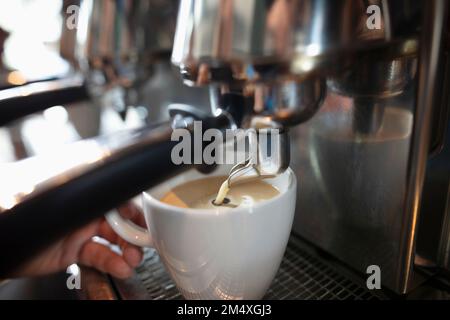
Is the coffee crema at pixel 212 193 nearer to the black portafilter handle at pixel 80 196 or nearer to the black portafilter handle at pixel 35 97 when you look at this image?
the black portafilter handle at pixel 80 196

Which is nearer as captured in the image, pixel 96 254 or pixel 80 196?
pixel 80 196

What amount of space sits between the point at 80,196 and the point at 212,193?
0.12 m

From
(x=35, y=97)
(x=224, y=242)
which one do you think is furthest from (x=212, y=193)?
(x=35, y=97)

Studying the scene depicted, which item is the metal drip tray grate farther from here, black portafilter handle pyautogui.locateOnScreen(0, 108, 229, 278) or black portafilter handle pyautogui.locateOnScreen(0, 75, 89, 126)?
black portafilter handle pyautogui.locateOnScreen(0, 75, 89, 126)

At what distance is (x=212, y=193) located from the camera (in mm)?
323

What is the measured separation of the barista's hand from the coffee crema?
0.19 ft

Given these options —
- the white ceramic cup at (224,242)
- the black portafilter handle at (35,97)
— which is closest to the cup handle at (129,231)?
the white ceramic cup at (224,242)

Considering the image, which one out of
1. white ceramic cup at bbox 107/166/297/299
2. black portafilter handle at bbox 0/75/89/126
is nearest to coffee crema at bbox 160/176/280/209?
white ceramic cup at bbox 107/166/297/299

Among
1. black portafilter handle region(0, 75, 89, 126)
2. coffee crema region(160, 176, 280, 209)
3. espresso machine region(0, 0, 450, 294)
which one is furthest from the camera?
black portafilter handle region(0, 75, 89, 126)

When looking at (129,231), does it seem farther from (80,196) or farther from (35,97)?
(35,97)

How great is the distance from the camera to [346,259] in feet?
1.08

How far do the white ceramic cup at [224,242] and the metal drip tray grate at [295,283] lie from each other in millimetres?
23

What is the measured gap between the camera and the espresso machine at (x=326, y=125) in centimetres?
18

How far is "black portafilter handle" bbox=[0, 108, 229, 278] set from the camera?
0.19m
